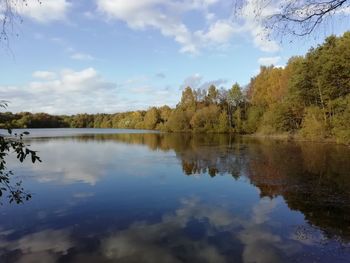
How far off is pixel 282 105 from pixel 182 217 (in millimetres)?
41828

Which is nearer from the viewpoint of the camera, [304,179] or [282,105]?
[304,179]

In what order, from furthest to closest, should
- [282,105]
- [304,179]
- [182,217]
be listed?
[282,105], [304,179], [182,217]

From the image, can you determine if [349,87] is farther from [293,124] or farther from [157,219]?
[157,219]

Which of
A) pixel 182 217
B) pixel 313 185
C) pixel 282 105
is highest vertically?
pixel 282 105

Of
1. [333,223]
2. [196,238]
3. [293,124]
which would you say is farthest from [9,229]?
[293,124]

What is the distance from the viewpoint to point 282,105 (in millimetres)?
49094

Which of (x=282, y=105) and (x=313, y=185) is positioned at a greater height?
(x=282, y=105)

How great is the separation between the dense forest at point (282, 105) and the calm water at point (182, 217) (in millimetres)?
3632

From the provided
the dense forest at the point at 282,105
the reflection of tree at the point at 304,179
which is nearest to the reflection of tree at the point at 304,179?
the reflection of tree at the point at 304,179

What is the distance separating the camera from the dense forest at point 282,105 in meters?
33.4

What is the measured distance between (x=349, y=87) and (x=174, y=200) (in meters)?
27.7

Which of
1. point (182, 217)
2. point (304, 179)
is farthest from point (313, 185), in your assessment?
point (182, 217)

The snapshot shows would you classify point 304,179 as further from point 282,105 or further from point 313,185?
Answer: point 282,105

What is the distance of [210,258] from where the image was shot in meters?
7.54
